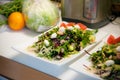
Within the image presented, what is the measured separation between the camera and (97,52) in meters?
0.68

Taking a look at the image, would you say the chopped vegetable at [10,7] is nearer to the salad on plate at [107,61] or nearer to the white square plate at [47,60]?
the white square plate at [47,60]

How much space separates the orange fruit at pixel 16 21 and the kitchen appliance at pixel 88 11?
0.17m

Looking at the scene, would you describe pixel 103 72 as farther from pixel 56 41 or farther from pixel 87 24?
pixel 87 24

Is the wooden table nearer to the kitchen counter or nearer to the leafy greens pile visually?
the kitchen counter

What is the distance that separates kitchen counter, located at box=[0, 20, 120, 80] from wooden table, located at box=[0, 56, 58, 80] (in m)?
0.01

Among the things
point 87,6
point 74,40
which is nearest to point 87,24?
point 87,6

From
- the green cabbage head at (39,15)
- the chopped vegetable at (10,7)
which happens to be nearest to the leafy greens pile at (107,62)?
the green cabbage head at (39,15)

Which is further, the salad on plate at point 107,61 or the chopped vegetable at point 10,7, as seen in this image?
the chopped vegetable at point 10,7

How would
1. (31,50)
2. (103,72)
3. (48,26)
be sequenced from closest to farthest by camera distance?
(103,72) → (31,50) → (48,26)

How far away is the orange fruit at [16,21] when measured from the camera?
0.87m

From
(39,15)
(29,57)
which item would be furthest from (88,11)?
(29,57)

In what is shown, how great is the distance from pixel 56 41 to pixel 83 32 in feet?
0.32

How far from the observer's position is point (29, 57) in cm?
73

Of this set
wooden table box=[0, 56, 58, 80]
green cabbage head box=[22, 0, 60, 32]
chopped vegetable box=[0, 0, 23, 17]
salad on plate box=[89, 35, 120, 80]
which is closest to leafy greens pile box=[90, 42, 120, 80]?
salad on plate box=[89, 35, 120, 80]
